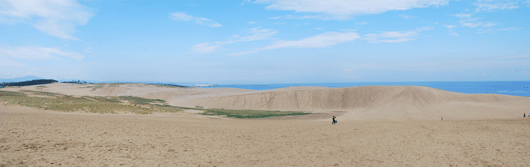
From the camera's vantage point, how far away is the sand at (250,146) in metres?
10.5

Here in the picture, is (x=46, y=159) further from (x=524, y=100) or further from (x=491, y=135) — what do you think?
(x=524, y=100)

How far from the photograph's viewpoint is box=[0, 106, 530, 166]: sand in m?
10.5

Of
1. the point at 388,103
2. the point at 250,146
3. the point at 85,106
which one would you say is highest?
the point at 388,103

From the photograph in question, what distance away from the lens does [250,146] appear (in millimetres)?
14023

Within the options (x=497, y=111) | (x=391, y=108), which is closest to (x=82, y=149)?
(x=391, y=108)

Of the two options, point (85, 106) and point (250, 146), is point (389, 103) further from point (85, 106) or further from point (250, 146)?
point (85, 106)

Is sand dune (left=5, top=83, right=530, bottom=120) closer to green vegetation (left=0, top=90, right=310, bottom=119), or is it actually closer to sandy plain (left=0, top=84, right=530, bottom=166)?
green vegetation (left=0, top=90, right=310, bottom=119)

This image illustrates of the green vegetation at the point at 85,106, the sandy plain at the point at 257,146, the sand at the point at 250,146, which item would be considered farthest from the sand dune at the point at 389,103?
the sand at the point at 250,146

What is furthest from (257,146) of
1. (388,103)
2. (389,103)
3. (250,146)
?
(388,103)

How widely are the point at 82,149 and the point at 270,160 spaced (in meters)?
7.71

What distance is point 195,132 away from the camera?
17172 mm

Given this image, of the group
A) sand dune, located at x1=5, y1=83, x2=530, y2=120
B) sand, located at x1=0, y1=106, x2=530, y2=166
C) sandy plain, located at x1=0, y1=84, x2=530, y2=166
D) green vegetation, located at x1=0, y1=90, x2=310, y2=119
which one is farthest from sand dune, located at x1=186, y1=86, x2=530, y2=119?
sand, located at x1=0, y1=106, x2=530, y2=166

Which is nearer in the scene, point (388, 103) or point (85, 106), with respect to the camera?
point (85, 106)

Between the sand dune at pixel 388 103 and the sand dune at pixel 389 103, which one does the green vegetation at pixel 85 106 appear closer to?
the sand dune at pixel 388 103
